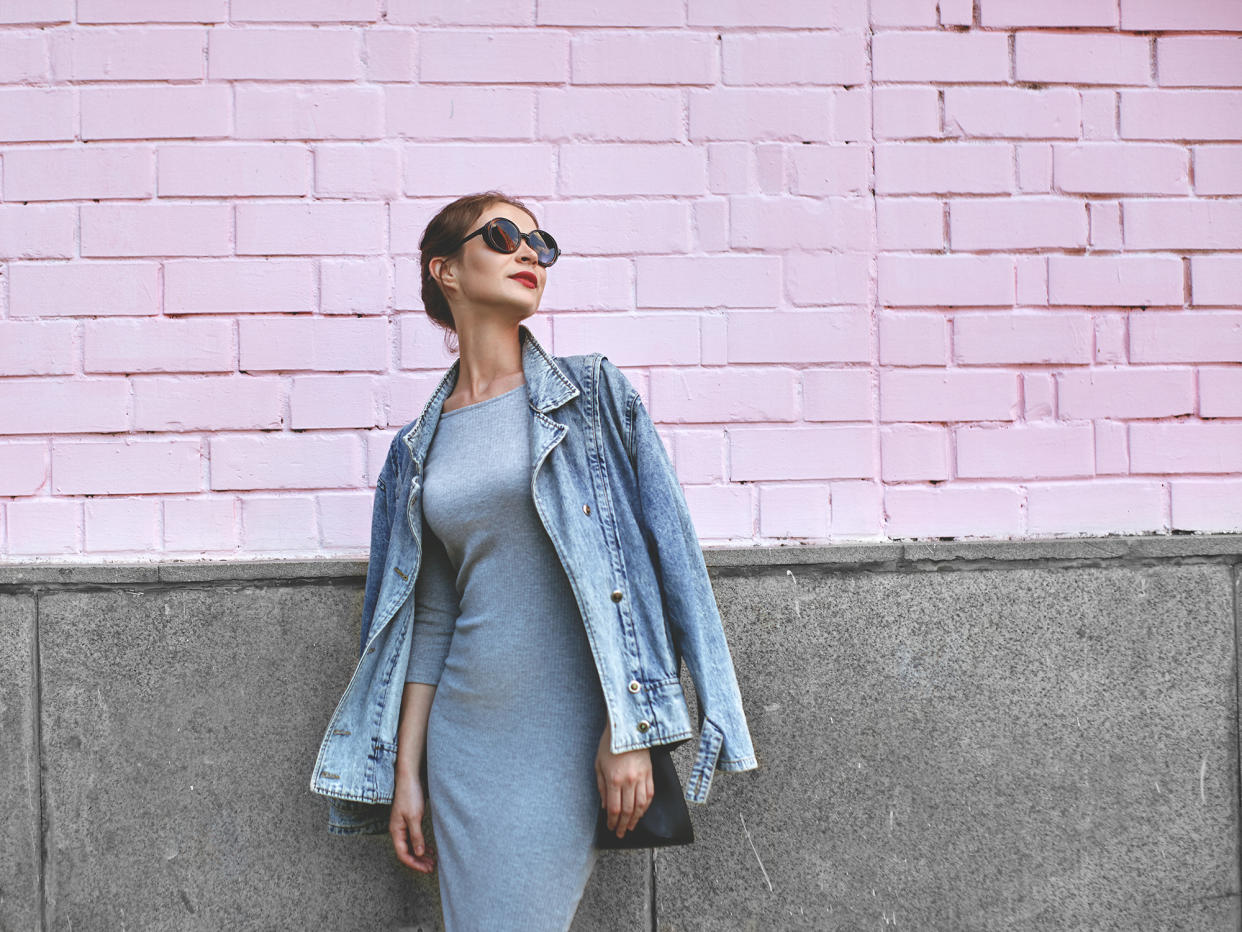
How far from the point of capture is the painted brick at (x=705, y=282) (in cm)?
278

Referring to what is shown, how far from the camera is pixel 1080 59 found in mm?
2850

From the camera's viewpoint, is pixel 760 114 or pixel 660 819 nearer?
pixel 660 819

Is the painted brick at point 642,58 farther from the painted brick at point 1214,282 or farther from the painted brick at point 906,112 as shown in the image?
the painted brick at point 1214,282

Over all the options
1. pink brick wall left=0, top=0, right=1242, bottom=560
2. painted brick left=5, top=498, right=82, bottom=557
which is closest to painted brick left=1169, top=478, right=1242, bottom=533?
pink brick wall left=0, top=0, right=1242, bottom=560

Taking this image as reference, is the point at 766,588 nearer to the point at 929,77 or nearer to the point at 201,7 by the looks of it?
the point at 929,77

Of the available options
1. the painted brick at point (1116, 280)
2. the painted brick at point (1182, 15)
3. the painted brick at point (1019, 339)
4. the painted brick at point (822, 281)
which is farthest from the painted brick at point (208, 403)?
the painted brick at point (1182, 15)

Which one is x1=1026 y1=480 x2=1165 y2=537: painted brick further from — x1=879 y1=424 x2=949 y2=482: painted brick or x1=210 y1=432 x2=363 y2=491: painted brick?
x1=210 y1=432 x2=363 y2=491: painted brick

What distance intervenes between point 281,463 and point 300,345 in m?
0.37

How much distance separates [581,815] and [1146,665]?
73.2 inches

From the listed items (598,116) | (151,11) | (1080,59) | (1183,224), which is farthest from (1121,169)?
(151,11)

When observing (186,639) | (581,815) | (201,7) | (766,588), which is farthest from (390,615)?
(201,7)

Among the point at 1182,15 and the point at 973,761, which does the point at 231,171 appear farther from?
the point at 1182,15

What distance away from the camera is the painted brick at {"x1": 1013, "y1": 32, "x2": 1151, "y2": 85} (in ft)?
9.32

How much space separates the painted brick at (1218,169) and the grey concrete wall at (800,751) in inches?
44.4
